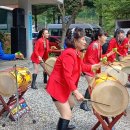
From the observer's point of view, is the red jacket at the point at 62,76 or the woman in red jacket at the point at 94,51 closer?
the red jacket at the point at 62,76

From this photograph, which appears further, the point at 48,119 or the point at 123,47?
the point at 123,47

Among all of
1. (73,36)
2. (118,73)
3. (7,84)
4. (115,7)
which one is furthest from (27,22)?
(115,7)

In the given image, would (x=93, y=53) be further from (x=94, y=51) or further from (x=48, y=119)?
(x=48, y=119)

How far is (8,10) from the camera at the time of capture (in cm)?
2433

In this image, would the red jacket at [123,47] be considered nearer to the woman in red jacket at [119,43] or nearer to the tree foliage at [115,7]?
the woman in red jacket at [119,43]

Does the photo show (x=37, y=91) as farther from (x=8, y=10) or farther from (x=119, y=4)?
(x=119, y=4)

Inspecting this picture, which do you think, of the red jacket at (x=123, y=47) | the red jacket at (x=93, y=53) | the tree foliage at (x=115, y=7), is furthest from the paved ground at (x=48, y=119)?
the tree foliage at (x=115, y=7)

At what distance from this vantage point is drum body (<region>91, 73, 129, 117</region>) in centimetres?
462

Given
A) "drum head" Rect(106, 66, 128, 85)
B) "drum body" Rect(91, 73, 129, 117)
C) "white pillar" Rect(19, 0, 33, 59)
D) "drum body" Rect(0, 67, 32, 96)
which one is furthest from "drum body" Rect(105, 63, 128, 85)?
"white pillar" Rect(19, 0, 33, 59)

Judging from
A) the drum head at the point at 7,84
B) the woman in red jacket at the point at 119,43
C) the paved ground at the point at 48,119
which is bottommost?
the paved ground at the point at 48,119

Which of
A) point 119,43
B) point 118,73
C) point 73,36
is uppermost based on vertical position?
point 73,36

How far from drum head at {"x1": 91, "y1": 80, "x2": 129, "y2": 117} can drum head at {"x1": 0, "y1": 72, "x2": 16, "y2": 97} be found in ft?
5.58

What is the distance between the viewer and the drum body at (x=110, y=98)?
462 cm

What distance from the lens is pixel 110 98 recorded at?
4.65 metres
